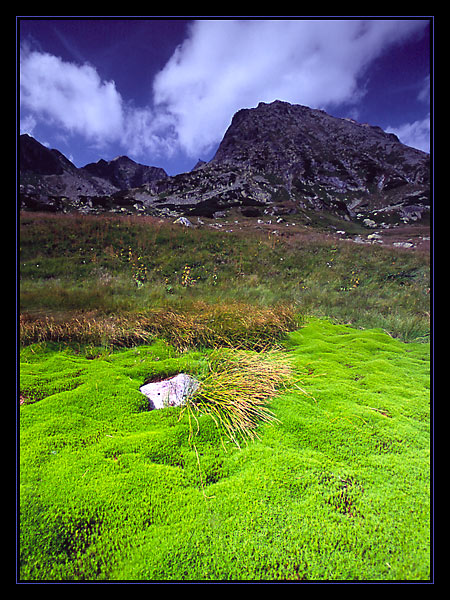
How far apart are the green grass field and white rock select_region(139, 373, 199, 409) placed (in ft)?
0.52

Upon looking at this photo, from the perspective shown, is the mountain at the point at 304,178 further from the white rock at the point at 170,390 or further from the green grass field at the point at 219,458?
the white rock at the point at 170,390

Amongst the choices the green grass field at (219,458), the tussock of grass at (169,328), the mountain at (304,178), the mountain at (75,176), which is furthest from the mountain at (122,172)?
the green grass field at (219,458)

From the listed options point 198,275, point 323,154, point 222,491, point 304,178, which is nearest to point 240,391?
point 222,491

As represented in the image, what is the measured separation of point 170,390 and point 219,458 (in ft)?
3.85

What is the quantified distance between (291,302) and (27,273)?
8.24 metres

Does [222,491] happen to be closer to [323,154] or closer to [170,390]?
[170,390]

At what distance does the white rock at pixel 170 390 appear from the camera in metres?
2.68

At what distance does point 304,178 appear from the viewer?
3883 inches

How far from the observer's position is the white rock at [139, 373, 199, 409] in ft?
8.79

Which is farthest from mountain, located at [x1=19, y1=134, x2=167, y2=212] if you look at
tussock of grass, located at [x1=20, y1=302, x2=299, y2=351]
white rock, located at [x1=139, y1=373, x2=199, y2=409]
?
white rock, located at [x1=139, y1=373, x2=199, y2=409]

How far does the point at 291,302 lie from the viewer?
7.43 m

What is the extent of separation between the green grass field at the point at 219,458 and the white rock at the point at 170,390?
16 cm

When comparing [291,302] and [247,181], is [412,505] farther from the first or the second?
[247,181]
